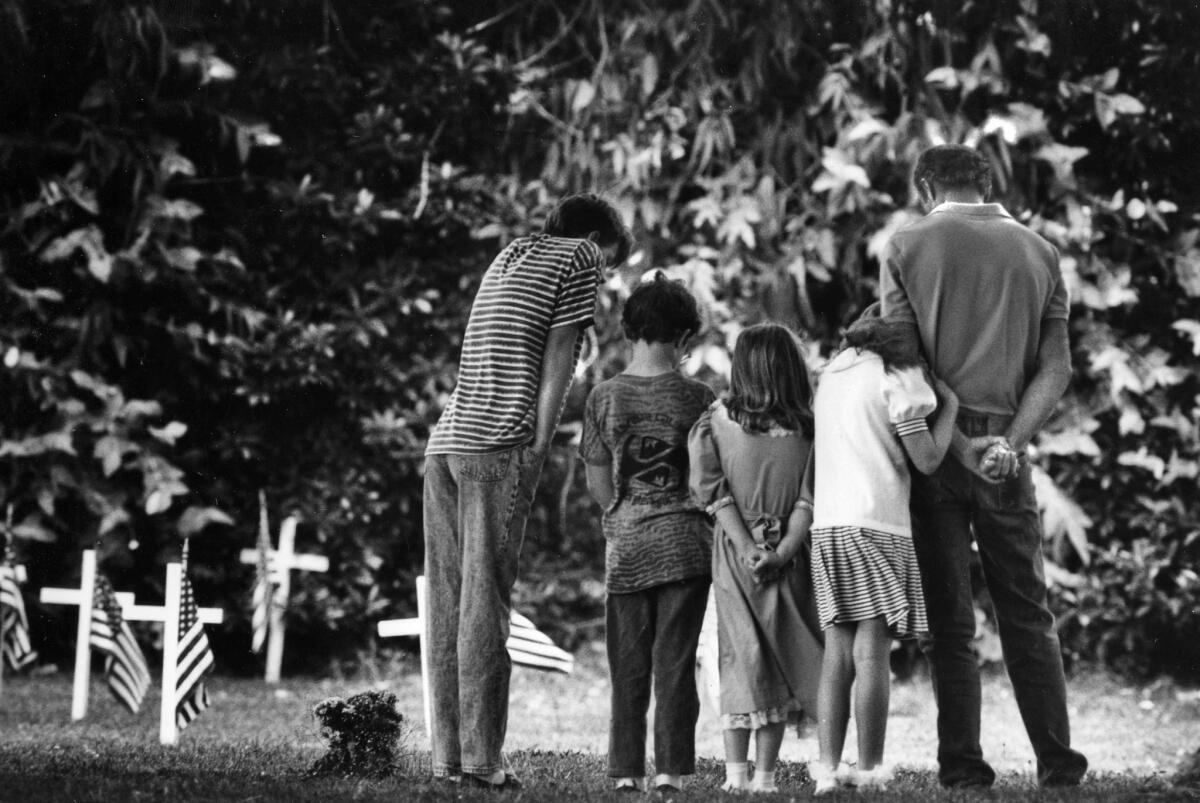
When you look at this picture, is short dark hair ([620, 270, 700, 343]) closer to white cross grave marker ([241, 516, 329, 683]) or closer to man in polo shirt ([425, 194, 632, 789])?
man in polo shirt ([425, 194, 632, 789])

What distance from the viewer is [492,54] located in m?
9.22

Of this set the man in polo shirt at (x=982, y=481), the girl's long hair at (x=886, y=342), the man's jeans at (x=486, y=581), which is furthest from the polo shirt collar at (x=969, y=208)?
the man's jeans at (x=486, y=581)

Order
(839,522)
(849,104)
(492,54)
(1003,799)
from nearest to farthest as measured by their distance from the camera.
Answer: (1003,799) → (839,522) → (849,104) → (492,54)

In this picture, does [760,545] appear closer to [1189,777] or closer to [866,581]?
[866,581]

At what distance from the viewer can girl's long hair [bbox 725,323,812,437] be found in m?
4.36

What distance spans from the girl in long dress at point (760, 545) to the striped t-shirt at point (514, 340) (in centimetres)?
48

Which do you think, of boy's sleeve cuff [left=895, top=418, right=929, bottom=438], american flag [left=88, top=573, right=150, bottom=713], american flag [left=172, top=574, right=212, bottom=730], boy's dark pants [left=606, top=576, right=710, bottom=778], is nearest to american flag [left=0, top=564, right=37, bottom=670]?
american flag [left=88, top=573, right=150, bottom=713]

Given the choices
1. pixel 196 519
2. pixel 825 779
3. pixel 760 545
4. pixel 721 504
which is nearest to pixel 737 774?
pixel 825 779

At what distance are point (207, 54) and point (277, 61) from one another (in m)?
0.41

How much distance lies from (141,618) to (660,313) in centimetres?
312

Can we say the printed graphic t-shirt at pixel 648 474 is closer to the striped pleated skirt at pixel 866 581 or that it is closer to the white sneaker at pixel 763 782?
the striped pleated skirt at pixel 866 581

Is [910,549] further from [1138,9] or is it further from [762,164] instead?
[1138,9]

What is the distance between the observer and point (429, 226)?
8.93 m

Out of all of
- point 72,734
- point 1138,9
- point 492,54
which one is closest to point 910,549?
point 72,734
